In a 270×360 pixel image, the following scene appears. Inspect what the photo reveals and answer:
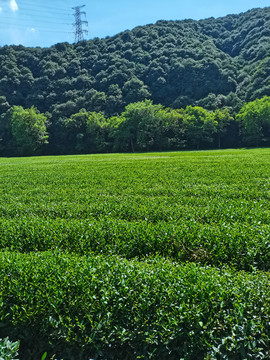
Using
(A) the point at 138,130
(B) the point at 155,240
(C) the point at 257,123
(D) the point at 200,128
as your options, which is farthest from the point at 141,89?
(B) the point at 155,240

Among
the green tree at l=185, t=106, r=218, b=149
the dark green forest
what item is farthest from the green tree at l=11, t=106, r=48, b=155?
the green tree at l=185, t=106, r=218, b=149

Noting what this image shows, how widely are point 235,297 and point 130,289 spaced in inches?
70.2

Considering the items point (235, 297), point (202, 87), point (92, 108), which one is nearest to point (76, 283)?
point (235, 297)

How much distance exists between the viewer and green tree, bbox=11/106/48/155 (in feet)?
267

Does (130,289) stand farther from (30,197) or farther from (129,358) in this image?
(30,197)

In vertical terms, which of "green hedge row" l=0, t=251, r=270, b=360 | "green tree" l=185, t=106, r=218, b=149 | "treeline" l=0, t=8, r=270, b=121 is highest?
"treeline" l=0, t=8, r=270, b=121

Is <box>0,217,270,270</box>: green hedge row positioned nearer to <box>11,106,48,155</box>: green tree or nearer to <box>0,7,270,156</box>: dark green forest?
<box>0,7,270,156</box>: dark green forest

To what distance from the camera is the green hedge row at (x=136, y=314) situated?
12.3 feet

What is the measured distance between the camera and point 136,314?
13.5ft

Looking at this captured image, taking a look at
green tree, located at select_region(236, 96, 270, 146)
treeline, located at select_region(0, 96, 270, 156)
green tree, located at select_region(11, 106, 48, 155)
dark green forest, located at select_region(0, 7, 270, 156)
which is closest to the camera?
green tree, located at select_region(236, 96, 270, 146)

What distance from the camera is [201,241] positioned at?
6711 millimetres

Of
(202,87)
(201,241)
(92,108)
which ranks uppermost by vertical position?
(202,87)

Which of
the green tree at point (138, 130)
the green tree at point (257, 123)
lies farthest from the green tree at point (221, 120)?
the green tree at point (138, 130)

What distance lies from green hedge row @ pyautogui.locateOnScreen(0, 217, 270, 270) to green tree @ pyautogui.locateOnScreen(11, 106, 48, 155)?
80376mm
